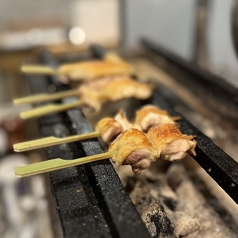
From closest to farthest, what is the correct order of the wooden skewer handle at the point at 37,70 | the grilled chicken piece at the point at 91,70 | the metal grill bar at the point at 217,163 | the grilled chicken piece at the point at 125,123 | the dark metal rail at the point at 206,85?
the metal grill bar at the point at 217,163
the grilled chicken piece at the point at 125,123
the dark metal rail at the point at 206,85
the wooden skewer handle at the point at 37,70
the grilled chicken piece at the point at 91,70

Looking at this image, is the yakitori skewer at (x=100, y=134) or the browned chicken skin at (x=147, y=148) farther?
the yakitori skewer at (x=100, y=134)

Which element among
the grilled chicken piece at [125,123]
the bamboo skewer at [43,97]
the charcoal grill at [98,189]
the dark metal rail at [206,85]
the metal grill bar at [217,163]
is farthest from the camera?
the dark metal rail at [206,85]

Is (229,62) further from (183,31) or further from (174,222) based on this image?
(174,222)

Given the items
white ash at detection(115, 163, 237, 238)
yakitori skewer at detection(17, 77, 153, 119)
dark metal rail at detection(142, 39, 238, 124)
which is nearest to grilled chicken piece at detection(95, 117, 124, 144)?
white ash at detection(115, 163, 237, 238)


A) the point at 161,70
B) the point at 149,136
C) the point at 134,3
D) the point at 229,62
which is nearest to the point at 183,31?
the point at 134,3

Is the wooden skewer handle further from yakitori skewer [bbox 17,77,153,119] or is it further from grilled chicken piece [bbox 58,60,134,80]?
yakitori skewer [bbox 17,77,153,119]

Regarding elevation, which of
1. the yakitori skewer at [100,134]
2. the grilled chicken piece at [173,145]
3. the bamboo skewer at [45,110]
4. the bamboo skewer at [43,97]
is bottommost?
the grilled chicken piece at [173,145]

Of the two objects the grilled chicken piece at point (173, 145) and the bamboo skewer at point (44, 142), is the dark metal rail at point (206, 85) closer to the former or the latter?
the grilled chicken piece at point (173, 145)

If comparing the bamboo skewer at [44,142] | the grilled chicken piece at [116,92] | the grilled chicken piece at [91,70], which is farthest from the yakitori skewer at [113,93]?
the bamboo skewer at [44,142]

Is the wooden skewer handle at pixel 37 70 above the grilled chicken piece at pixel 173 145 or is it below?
above
